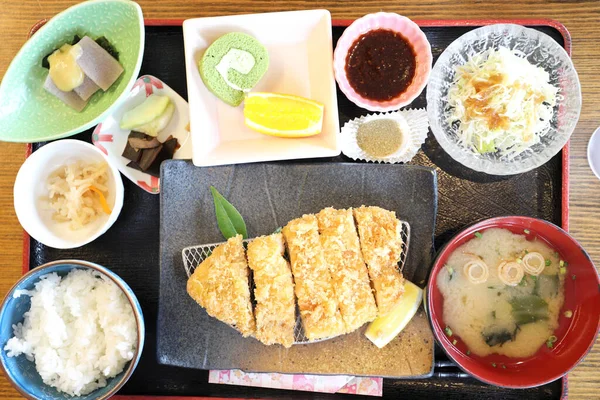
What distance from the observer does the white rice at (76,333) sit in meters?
2.30

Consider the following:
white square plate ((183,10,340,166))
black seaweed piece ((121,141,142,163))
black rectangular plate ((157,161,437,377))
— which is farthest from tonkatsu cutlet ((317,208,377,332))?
black seaweed piece ((121,141,142,163))

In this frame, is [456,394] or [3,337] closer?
[3,337]

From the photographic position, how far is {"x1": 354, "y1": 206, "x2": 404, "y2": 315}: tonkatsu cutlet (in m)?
2.31

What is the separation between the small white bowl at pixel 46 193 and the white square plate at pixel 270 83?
0.51 metres

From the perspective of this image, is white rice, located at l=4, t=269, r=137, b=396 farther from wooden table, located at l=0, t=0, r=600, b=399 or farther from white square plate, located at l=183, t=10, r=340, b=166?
white square plate, located at l=183, t=10, r=340, b=166

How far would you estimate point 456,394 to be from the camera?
2.53m

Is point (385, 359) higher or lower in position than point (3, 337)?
lower

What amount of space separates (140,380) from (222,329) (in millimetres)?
552

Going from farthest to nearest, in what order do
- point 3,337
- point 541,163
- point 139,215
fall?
point 139,215, point 541,163, point 3,337

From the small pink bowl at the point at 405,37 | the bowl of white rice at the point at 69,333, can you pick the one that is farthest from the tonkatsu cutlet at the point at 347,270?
the bowl of white rice at the point at 69,333

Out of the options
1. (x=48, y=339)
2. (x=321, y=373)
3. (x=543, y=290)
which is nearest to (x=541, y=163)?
Result: (x=543, y=290)

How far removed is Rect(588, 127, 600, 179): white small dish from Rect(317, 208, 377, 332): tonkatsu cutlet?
1419mm

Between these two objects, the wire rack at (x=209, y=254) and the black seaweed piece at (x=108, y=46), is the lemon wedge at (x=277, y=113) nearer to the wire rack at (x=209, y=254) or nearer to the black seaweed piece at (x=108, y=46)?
the wire rack at (x=209, y=254)

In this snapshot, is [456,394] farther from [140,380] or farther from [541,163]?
[140,380]
